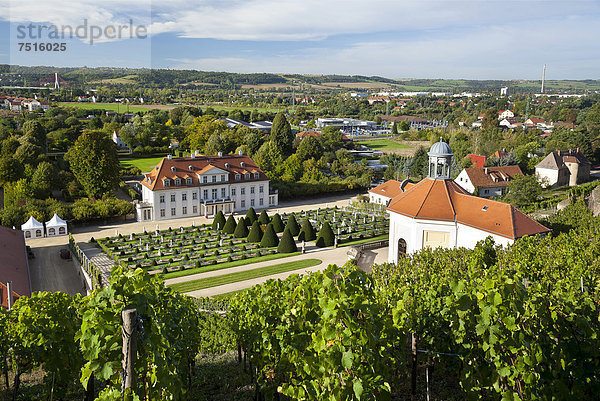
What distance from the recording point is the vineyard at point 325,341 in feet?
25.8

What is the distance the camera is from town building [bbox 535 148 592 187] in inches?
2522

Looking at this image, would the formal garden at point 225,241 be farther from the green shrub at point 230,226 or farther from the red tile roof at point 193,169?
the red tile roof at point 193,169

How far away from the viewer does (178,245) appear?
123ft

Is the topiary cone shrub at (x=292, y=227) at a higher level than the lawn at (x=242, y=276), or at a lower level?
higher

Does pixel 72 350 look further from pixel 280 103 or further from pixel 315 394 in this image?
pixel 280 103

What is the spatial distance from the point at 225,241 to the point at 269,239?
13.6ft

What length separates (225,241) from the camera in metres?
38.5

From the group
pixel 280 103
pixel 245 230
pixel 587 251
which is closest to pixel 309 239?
pixel 245 230

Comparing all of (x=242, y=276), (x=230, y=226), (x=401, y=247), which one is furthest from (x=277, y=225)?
(x=401, y=247)

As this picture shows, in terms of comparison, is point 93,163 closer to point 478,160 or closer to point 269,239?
point 269,239

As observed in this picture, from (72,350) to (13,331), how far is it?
1.87 m

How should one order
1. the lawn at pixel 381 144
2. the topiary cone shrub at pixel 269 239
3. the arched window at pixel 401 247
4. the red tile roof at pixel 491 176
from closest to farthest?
the arched window at pixel 401 247
the topiary cone shrub at pixel 269 239
the red tile roof at pixel 491 176
the lawn at pixel 381 144

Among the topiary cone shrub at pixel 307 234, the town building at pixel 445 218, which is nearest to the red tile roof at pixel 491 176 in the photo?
the town building at pixel 445 218

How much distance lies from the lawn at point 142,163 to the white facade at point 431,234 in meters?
47.8
